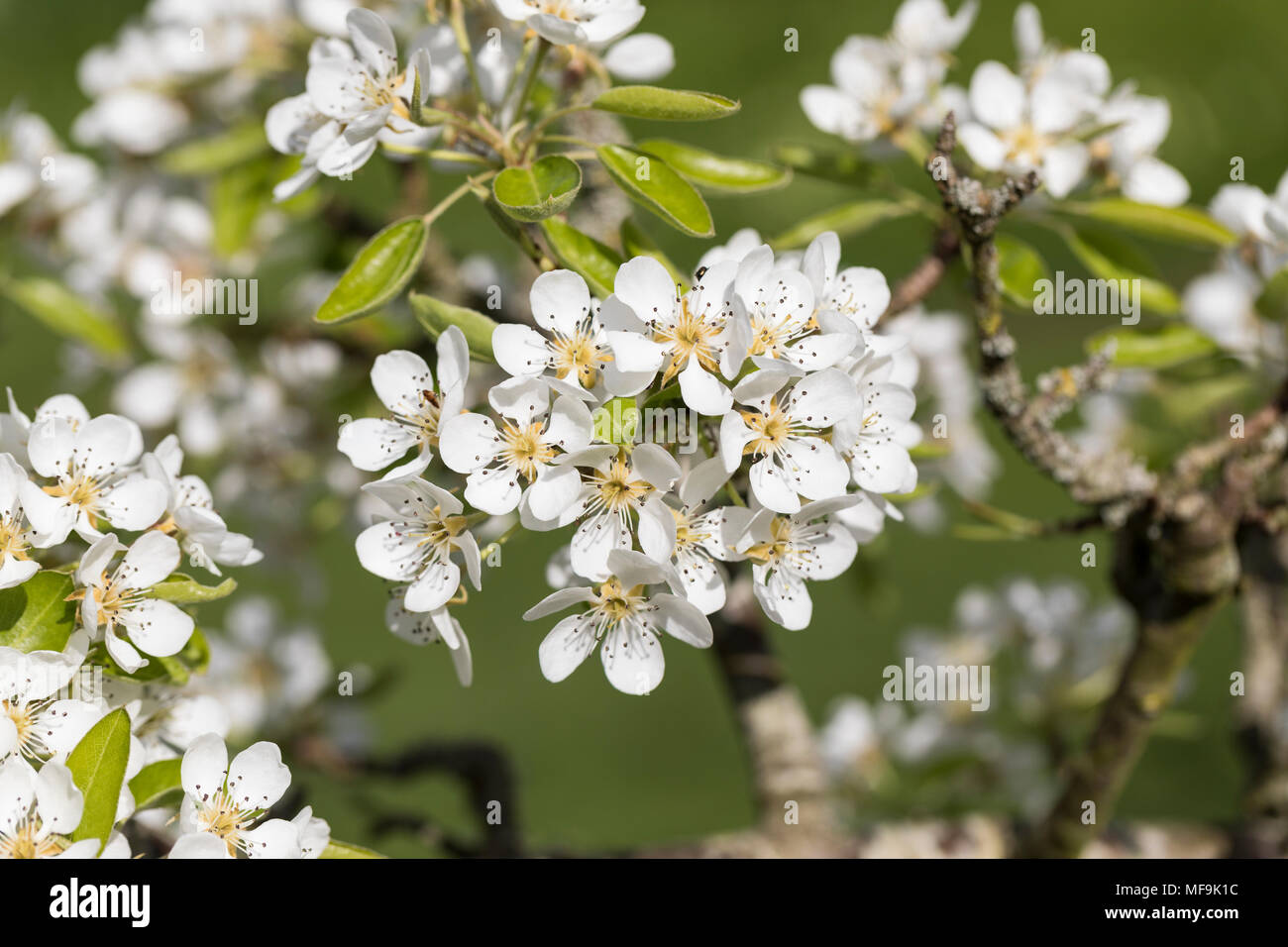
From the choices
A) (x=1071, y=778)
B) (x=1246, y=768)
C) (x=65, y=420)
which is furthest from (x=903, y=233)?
(x=65, y=420)

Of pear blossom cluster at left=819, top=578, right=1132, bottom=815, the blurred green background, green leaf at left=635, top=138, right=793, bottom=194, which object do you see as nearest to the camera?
green leaf at left=635, top=138, right=793, bottom=194

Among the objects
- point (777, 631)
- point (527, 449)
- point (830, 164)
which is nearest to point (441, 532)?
point (527, 449)

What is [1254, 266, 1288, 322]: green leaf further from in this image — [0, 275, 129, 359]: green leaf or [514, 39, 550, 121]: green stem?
[0, 275, 129, 359]: green leaf

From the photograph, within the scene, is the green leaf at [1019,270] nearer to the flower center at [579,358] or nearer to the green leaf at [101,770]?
the flower center at [579,358]

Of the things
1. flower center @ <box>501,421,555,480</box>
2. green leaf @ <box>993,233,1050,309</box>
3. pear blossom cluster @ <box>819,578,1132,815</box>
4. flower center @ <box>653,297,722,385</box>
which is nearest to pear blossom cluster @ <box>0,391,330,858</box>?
flower center @ <box>501,421,555,480</box>

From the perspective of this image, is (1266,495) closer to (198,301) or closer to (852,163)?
(852,163)
